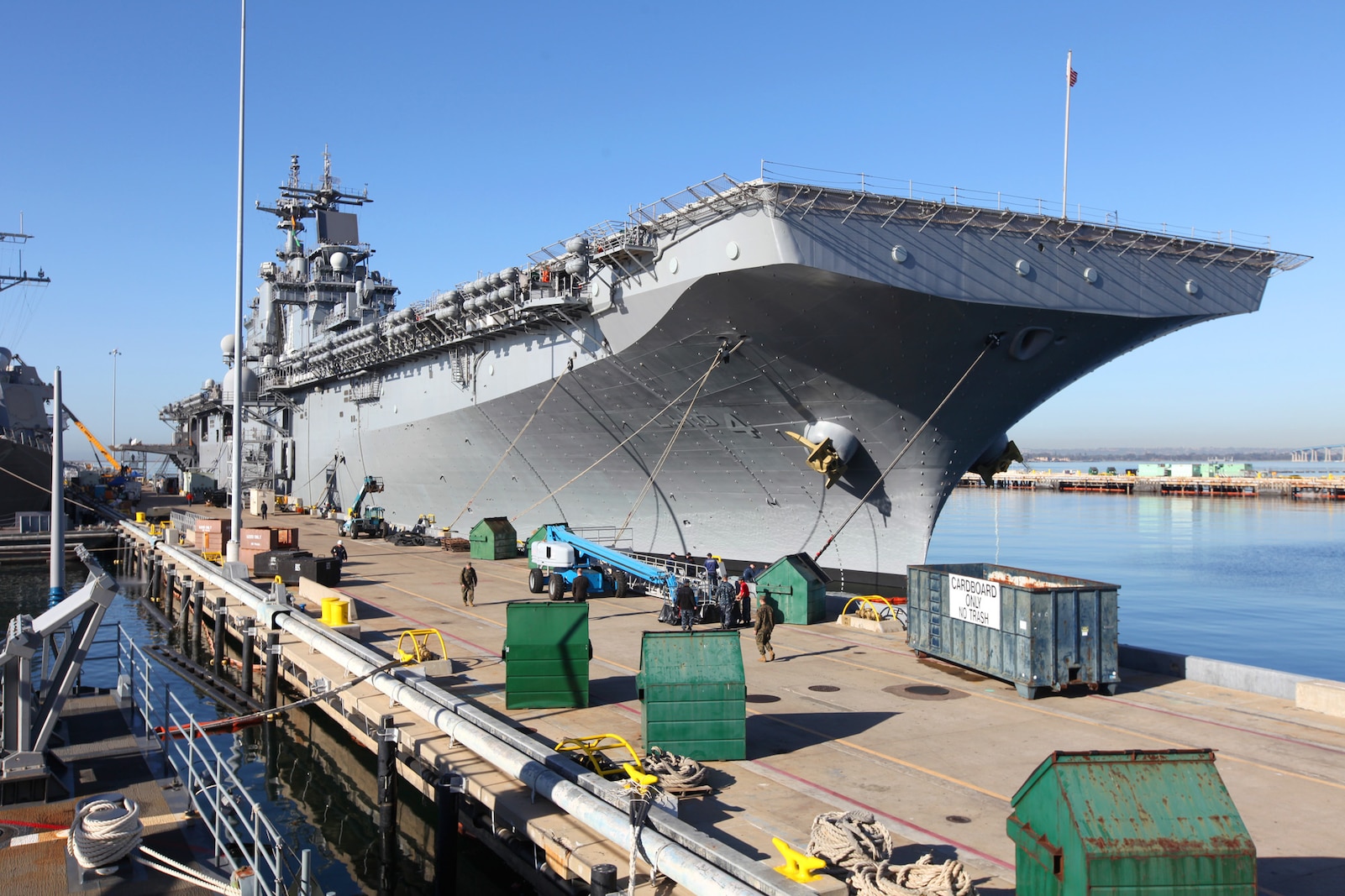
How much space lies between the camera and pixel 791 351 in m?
16.5

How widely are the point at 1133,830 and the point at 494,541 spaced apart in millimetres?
20551

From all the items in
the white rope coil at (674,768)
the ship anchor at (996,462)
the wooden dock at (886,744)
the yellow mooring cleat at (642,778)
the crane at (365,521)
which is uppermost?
the ship anchor at (996,462)

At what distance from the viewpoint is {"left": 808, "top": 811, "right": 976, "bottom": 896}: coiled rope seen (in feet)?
17.8

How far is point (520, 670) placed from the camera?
10094mm

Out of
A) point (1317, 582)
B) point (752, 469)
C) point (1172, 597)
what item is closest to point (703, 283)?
point (752, 469)

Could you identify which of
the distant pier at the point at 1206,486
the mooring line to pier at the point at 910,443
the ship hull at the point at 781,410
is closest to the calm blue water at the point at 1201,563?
the ship hull at the point at 781,410

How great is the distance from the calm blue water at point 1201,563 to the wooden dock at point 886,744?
11117 mm

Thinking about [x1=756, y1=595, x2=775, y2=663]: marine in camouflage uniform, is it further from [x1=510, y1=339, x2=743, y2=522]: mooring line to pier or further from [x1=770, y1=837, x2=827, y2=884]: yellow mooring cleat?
[x1=770, y1=837, x2=827, y2=884]: yellow mooring cleat

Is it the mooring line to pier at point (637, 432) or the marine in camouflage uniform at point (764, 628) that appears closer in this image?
the marine in camouflage uniform at point (764, 628)

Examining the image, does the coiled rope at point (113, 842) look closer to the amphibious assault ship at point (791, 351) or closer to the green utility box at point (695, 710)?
the green utility box at point (695, 710)

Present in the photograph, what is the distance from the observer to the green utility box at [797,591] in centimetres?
1535

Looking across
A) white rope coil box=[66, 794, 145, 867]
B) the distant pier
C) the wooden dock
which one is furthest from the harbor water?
the distant pier

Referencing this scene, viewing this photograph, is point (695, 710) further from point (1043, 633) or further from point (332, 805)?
point (332, 805)

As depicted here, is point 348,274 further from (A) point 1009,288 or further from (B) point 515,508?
(A) point 1009,288
